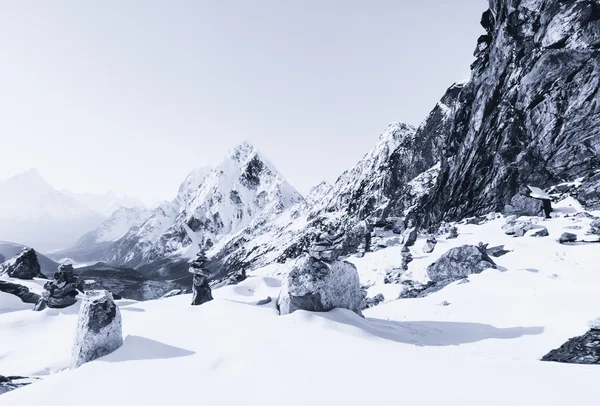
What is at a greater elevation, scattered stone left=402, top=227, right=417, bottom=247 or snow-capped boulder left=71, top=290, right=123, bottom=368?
scattered stone left=402, top=227, right=417, bottom=247

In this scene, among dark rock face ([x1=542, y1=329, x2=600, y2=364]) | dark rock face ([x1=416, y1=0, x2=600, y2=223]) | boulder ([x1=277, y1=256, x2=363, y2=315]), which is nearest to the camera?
dark rock face ([x1=542, y1=329, x2=600, y2=364])

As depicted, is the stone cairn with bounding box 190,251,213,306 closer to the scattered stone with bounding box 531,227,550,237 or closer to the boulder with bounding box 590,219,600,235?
the scattered stone with bounding box 531,227,550,237

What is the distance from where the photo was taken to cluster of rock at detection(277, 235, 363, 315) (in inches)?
488

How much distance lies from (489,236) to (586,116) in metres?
16.2

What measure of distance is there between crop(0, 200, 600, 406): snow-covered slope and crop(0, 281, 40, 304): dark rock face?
9.38m

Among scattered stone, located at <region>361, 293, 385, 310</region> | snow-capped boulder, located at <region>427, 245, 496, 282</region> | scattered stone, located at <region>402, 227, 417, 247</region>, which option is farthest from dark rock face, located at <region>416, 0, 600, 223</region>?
scattered stone, located at <region>361, 293, 385, 310</region>

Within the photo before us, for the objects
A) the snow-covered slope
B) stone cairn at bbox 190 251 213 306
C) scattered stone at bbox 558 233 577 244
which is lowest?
the snow-covered slope

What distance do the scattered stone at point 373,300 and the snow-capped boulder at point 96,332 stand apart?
45.5ft

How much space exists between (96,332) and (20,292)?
2354 centimetres

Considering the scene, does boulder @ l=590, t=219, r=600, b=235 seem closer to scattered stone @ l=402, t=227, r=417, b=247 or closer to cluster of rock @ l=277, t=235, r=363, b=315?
scattered stone @ l=402, t=227, r=417, b=247

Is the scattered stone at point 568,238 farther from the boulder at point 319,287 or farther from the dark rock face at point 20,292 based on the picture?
the dark rock face at point 20,292

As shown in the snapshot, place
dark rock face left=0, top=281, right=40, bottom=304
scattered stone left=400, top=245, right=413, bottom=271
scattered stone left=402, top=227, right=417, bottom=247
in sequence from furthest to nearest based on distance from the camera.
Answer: scattered stone left=402, top=227, right=417, bottom=247
dark rock face left=0, top=281, right=40, bottom=304
scattered stone left=400, top=245, right=413, bottom=271

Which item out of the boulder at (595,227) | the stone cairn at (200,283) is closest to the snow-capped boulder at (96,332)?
the stone cairn at (200,283)

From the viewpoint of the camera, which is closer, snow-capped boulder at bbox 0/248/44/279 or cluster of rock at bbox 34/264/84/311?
cluster of rock at bbox 34/264/84/311
